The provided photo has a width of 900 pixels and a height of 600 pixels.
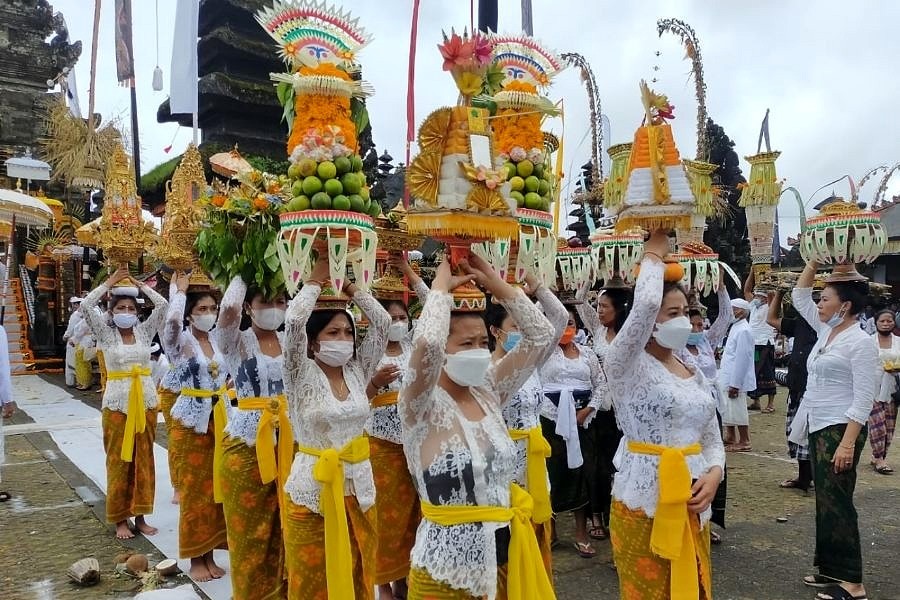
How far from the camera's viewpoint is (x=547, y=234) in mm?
3719

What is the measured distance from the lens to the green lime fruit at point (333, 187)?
3.25 metres

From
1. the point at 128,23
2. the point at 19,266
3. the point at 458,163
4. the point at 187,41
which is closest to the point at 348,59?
the point at 458,163

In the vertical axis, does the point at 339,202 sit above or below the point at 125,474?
above

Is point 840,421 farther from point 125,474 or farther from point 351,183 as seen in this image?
point 125,474

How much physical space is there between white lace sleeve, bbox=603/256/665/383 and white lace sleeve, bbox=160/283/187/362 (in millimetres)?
3612

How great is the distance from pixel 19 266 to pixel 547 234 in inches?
790

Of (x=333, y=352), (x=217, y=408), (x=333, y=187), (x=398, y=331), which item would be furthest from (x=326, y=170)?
(x=217, y=408)

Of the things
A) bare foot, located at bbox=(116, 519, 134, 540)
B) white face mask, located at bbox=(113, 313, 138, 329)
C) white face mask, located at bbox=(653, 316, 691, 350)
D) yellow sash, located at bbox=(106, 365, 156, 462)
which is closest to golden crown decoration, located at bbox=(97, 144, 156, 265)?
white face mask, located at bbox=(113, 313, 138, 329)

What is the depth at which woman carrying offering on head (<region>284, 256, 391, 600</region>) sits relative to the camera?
3323 mm

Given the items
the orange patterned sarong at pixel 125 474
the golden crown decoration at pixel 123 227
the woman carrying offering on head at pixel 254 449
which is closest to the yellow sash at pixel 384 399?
the woman carrying offering on head at pixel 254 449

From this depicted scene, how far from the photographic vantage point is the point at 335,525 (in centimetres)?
332

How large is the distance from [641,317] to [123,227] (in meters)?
4.49

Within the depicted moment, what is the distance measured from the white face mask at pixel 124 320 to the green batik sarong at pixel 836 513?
18.4ft

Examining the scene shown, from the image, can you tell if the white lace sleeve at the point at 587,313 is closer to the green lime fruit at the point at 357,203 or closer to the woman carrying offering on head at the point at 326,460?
the woman carrying offering on head at the point at 326,460
